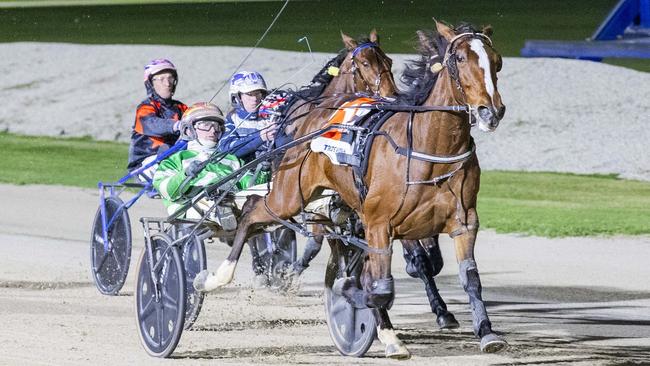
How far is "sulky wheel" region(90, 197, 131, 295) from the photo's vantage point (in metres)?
8.66

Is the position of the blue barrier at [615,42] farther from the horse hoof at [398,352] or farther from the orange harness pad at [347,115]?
the horse hoof at [398,352]

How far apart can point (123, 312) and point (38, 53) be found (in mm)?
15537

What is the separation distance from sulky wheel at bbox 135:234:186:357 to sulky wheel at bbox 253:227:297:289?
175cm

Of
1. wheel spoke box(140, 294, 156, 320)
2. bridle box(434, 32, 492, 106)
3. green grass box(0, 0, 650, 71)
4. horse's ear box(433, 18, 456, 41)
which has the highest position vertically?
green grass box(0, 0, 650, 71)

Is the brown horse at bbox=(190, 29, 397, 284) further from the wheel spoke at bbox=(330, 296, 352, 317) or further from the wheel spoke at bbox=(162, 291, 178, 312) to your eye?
the wheel spoke at bbox=(162, 291, 178, 312)

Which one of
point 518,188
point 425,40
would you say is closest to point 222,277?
point 425,40

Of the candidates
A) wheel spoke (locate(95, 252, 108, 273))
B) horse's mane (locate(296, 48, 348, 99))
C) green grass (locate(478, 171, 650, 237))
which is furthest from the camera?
green grass (locate(478, 171, 650, 237))

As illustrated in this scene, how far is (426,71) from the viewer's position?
21.4ft

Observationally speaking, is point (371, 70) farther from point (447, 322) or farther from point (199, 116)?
point (447, 322)

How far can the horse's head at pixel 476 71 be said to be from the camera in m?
5.84

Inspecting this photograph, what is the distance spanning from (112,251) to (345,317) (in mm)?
2418

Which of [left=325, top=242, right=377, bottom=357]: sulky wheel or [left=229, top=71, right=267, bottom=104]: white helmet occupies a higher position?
[left=229, top=71, right=267, bottom=104]: white helmet

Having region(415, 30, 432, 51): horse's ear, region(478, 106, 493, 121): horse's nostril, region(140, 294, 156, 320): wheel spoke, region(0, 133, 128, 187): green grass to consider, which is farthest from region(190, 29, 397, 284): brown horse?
region(0, 133, 128, 187): green grass

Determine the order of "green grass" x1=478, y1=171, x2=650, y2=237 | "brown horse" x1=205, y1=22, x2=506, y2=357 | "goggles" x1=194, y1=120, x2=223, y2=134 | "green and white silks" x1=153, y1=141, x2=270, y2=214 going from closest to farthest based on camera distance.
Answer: "brown horse" x1=205, y1=22, x2=506, y2=357 < "green and white silks" x1=153, y1=141, x2=270, y2=214 < "goggles" x1=194, y1=120, x2=223, y2=134 < "green grass" x1=478, y1=171, x2=650, y2=237
